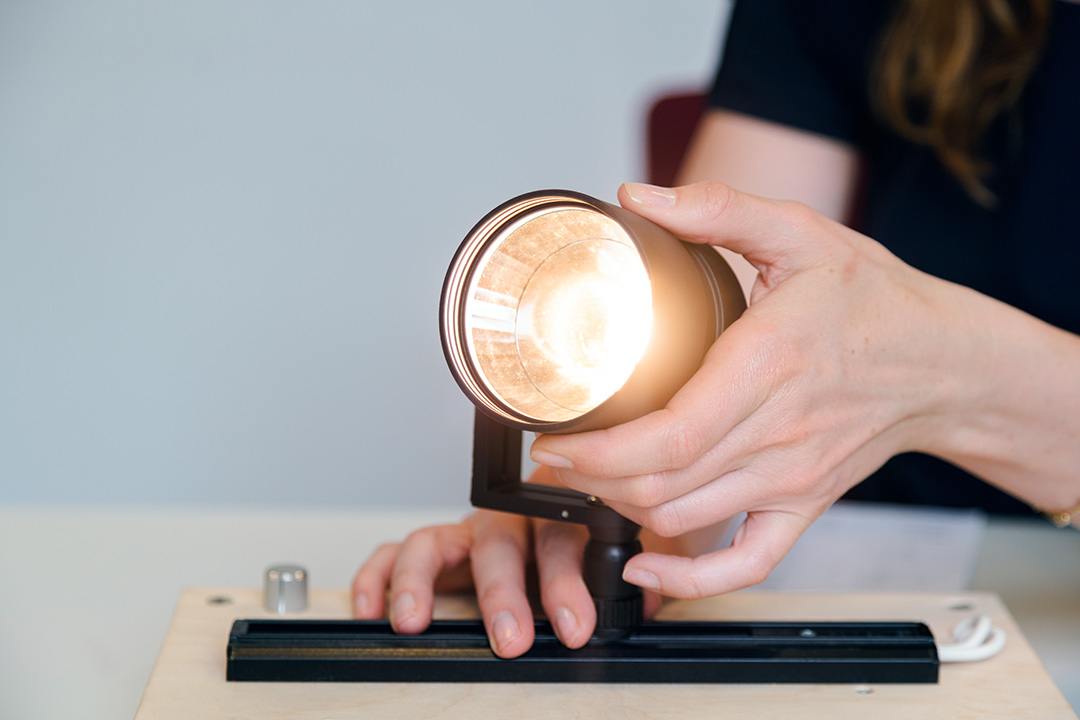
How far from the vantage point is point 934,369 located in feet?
2.02

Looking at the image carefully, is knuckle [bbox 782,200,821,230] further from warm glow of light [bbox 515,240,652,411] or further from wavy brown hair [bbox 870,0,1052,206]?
wavy brown hair [bbox 870,0,1052,206]

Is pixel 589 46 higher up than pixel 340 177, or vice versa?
pixel 589 46

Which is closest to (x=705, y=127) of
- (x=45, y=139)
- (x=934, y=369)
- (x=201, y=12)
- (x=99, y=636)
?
(x=934, y=369)

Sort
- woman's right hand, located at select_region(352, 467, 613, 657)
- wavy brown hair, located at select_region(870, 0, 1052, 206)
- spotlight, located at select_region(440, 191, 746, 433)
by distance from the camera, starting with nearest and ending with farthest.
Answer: spotlight, located at select_region(440, 191, 746, 433) → woman's right hand, located at select_region(352, 467, 613, 657) → wavy brown hair, located at select_region(870, 0, 1052, 206)

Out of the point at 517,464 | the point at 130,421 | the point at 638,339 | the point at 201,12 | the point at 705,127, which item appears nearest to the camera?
the point at 638,339

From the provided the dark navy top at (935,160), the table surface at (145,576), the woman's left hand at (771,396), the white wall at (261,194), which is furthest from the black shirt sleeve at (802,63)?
the white wall at (261,194)

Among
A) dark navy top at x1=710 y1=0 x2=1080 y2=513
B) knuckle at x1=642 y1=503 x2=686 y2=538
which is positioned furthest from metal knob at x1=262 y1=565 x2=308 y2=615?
dark navy top at x1=710 y1=0 x2=1080 y2=513

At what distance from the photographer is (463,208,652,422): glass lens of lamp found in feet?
1.75

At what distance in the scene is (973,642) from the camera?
64cm

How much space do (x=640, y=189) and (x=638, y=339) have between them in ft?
0.28

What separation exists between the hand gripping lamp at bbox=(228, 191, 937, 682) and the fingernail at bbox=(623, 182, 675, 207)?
0.05ft

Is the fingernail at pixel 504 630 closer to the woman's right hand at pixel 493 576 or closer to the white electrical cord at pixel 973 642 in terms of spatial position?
the woman's right hand at pixel 493 576

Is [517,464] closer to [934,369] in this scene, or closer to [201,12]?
[934,369]

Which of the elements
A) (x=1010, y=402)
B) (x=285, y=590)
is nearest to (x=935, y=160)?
(x=1010, y=402)
